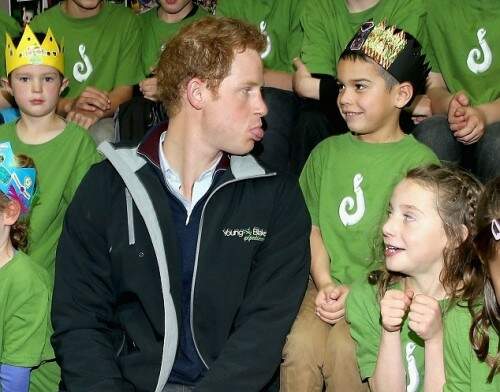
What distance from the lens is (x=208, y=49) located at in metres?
2.33

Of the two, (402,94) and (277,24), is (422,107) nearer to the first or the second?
(402,94)

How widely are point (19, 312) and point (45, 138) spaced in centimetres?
82

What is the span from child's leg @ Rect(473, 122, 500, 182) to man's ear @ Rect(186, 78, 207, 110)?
3.25 feet

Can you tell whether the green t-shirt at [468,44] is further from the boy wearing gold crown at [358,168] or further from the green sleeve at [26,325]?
the green sleeve at [26,325]

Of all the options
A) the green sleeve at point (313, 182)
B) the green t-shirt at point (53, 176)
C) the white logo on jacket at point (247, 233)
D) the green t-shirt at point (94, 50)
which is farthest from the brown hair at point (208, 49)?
the green t-shirt at point (94, 50)

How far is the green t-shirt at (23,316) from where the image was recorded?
2416mm

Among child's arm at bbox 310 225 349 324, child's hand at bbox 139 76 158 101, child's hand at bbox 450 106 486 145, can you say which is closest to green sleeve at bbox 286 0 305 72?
child's hand at bbox 139 76 158 101

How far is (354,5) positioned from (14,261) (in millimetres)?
1524

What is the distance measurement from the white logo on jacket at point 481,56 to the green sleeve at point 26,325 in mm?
1712

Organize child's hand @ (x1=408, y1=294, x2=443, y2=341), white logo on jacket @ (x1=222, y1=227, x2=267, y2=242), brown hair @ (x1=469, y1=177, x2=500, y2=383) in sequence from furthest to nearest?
white logo on jacket @ (x1=222, y1=227, x2=267, y2=242) → child's hand @ (x1=408, y1=294, x2=443, y2=341) → brown hair @ (x1=469, y1=177, x2=500, y2=383)

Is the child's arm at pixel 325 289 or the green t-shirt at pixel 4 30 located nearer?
the child's arm at pixel 325 289

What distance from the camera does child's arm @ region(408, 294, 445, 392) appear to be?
2068 millimetres

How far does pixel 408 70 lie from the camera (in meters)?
2.73

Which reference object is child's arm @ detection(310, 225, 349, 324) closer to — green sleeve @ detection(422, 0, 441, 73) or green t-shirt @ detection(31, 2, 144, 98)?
green sleeve @ detection(422, 0, 441, 73)
